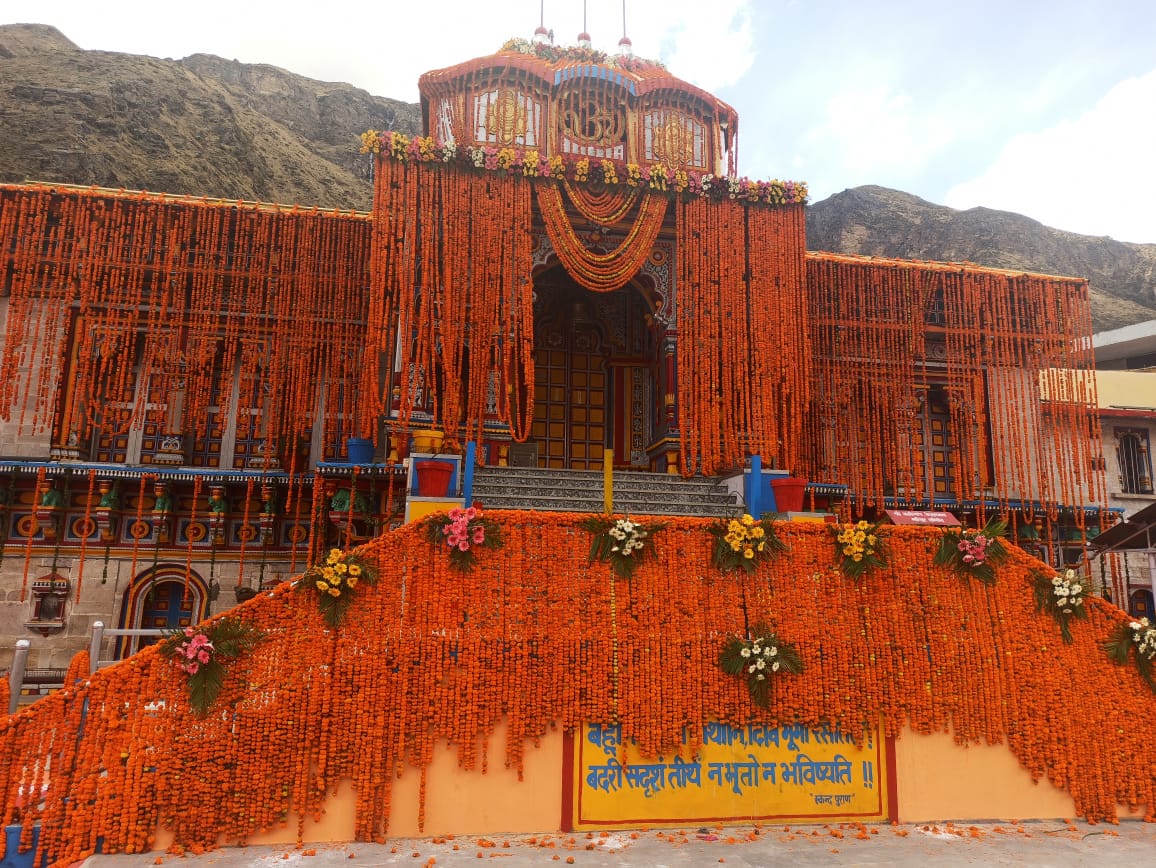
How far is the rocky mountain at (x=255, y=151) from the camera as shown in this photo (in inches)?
856

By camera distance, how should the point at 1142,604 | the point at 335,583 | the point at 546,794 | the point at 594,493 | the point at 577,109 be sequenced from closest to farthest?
the point at 546,794 → the point at 335,583 → the point at 594,493 → the point at 577,109 → the point at 1142,604

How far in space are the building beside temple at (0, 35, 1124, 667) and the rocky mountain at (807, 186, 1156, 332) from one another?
19948 mm

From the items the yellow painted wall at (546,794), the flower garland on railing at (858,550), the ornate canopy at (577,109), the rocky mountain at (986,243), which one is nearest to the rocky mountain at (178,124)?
the ornate canopy at (577,109)

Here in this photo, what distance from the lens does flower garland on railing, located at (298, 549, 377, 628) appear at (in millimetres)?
5902

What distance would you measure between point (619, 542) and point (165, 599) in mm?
9379

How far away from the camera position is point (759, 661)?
6160mm

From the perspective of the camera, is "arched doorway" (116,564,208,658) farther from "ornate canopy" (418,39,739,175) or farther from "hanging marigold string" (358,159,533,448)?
"ornate canopy" (418,39,739,175)

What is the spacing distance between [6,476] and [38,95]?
18336mm

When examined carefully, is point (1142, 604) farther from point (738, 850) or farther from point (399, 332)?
point (399, 332)

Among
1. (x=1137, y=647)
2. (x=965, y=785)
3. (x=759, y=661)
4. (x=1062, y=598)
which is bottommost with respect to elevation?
(x=965, y=785)

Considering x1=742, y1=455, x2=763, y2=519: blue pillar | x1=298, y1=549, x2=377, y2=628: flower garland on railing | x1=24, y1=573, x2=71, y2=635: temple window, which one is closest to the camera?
x1=298, y1=549, x2=377, y2=628: flower garland on railing

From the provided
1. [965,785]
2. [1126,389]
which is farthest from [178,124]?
[1126,389]

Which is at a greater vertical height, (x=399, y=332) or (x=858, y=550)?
(x=399, y=332)

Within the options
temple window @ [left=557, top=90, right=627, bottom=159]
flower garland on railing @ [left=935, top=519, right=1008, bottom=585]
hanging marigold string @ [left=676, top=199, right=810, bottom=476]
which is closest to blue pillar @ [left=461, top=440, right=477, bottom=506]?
hanging marigold string @ [left=676, top=199, right=810, bottom=476]
